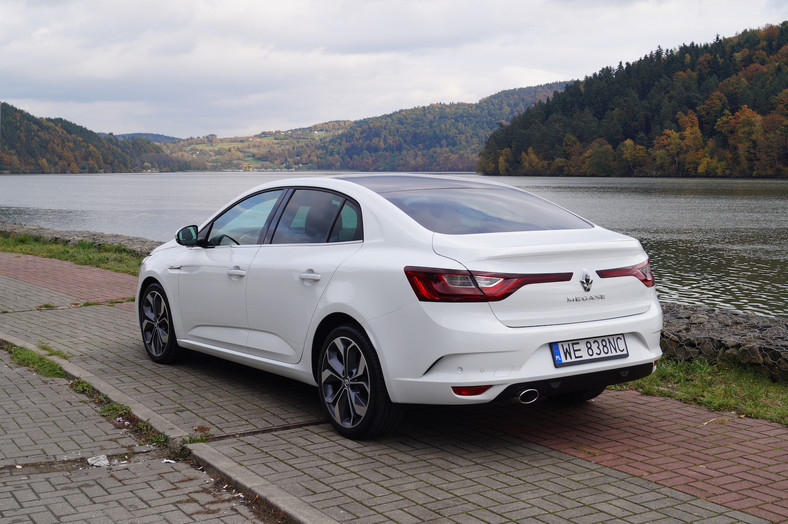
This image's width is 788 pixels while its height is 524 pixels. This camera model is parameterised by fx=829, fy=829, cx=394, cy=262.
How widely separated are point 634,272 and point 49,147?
192m

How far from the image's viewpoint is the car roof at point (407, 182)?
5453 millimetres

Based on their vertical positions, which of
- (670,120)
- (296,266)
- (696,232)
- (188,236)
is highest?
(670,120)

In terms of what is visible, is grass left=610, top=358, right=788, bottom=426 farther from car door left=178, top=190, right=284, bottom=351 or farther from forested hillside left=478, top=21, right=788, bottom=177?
forested hillside left=478, top=21, right=788, bottom=177

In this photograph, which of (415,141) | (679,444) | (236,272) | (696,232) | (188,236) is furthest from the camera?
(415,141)

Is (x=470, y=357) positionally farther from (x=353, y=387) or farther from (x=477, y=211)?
(x=477, y=211)

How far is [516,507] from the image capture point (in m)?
3.88

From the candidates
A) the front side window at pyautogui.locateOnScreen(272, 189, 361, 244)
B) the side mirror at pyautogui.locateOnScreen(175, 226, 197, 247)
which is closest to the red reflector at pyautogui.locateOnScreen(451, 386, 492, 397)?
the front side window at pyautogui.locateOnScreen(272, 189, 361, 244)

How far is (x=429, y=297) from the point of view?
4465mm

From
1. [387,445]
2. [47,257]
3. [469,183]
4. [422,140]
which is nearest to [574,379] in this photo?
[387,445]

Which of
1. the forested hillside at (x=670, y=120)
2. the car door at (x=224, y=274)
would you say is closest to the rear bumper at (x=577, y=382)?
the car door at (x=224, y=274)

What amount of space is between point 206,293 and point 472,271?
271 centimetres

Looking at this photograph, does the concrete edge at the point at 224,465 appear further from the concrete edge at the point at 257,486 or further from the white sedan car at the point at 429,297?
the white sedan car at the point at 429,297

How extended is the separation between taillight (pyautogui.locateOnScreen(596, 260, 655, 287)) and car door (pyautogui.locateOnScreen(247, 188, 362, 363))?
4.82 feet

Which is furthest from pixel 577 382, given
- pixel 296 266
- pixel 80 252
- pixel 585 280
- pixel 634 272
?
pixel 80 252
